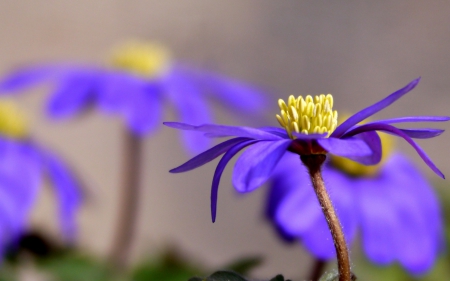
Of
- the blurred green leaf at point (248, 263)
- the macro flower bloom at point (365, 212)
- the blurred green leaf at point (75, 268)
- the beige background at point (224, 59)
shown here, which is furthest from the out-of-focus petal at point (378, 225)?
the beige background at point (224, 59)

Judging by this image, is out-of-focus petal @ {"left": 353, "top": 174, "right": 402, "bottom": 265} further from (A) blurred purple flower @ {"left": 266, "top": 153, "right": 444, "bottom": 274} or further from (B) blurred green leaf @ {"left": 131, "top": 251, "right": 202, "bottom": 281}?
(B) blurred green leaf @ {"left": 131, "top": 251, "right": 202, "bottom": 281}

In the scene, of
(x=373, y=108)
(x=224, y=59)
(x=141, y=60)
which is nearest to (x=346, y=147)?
(x=373, y=108)

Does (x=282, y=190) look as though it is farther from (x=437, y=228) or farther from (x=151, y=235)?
(x=151, y=235)

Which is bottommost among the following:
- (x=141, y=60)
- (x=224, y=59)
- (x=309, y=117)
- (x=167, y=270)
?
(x=167, y=270)

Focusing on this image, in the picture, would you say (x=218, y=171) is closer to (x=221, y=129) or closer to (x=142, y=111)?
(x=221, y=129)

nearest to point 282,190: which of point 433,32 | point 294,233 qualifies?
point 294,233

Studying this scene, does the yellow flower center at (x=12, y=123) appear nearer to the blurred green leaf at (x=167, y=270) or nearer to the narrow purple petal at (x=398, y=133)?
the blurred green leaf at (x=167, y=270)
